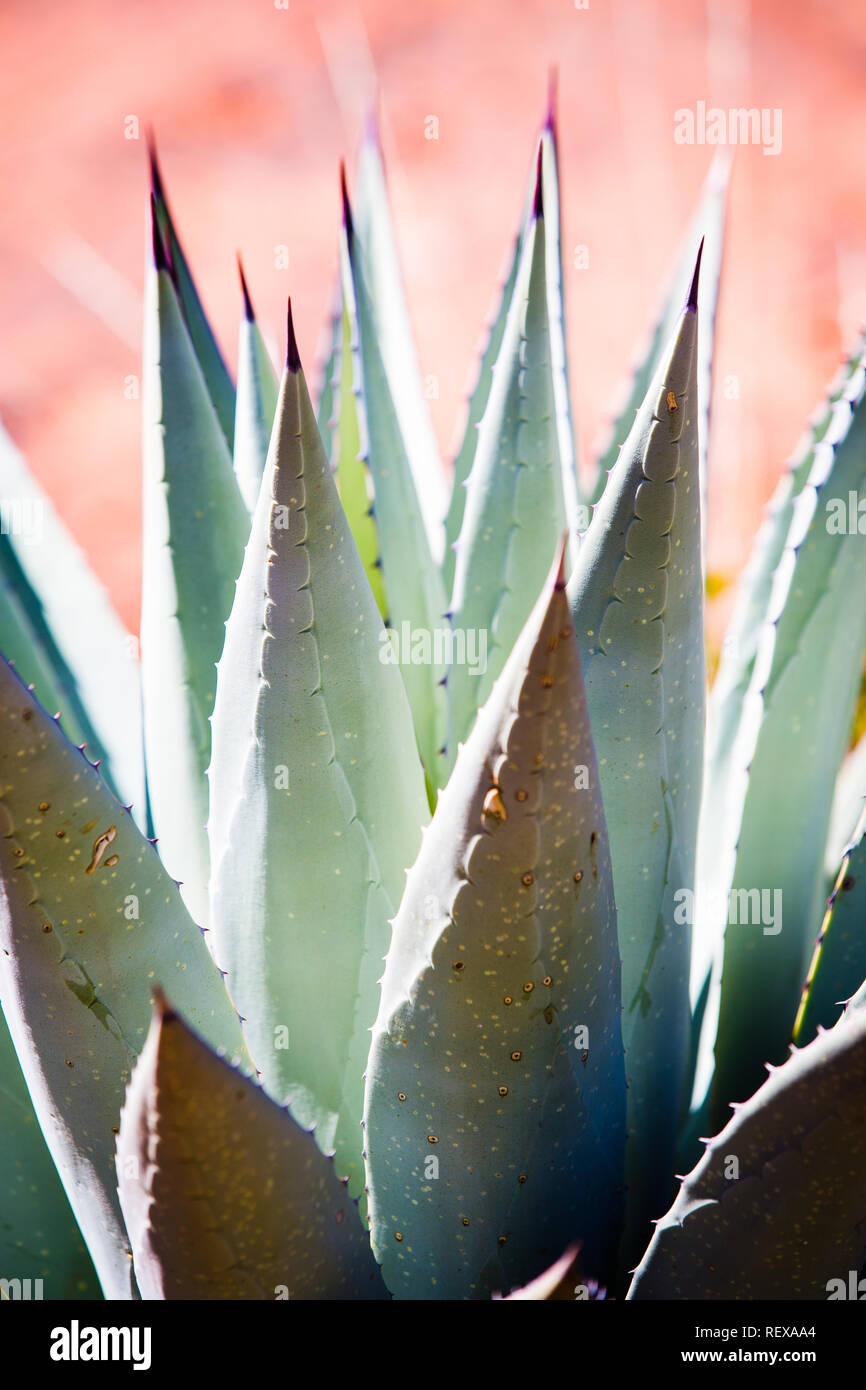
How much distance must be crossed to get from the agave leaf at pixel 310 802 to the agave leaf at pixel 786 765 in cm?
23

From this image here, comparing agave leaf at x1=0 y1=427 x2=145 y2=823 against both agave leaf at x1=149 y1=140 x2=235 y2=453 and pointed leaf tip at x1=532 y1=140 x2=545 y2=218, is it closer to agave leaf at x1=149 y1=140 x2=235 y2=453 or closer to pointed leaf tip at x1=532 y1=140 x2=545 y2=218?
agave leaf at x1=149 y1=140 x2=235 y2=453

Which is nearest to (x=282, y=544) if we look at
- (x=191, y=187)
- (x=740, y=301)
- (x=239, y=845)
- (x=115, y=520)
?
(x=239, y=845)

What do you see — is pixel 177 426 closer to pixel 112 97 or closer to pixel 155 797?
pixel 155 797

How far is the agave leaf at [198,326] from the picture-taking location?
79cm

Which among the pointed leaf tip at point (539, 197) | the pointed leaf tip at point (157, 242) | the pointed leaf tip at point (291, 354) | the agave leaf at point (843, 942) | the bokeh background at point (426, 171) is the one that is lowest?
the agave leaf at point (843, 942)

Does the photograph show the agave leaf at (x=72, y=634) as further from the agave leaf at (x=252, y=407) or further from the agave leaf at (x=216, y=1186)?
the agave leaf at (x=216, y=1186)

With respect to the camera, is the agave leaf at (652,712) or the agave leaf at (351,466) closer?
the agave leaf at (652,712)

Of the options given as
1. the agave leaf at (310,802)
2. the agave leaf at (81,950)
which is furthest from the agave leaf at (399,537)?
the agave leaf at (81,950)

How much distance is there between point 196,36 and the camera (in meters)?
2.44

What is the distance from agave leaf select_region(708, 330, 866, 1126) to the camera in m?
0.70

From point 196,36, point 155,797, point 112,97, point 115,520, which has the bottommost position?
point 155,797

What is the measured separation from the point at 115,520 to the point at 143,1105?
184cm

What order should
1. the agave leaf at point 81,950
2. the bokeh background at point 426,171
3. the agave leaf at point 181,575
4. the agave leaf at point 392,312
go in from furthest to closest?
the bokeh background at point 426,171, the agave leaf at point 392,312, the agave leaf at point 181,575, the agave leaf at point 81,950

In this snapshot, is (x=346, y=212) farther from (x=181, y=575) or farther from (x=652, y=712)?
(x=652, y=712)
